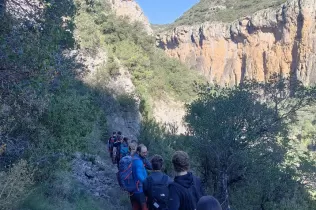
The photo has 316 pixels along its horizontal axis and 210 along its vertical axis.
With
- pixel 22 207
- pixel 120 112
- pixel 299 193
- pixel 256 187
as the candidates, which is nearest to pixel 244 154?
pixel 256 187

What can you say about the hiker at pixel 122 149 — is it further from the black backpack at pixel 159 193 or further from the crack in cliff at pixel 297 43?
the crack in cliff at pixel 297 43

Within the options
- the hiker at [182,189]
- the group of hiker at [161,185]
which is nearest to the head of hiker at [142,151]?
the group of hiker at [161,185]

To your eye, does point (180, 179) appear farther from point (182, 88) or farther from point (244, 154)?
point (182, 88)

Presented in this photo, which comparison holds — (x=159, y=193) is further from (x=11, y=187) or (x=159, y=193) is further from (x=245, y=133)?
(x=245, y=133)

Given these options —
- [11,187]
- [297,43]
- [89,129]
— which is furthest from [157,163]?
[297,43]

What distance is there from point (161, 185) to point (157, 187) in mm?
62

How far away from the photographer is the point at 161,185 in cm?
492

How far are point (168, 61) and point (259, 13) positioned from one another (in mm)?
34282

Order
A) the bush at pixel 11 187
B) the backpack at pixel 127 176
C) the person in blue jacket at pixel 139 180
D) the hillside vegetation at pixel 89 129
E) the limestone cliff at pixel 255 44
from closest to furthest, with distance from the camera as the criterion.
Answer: the bush at pixel 11 187
the hillside vegetation at pixel 89 129
the person in blue jacket at pixel 139 180
the backpack at pixel 127 176
the limestone cliff at pixel 255 44

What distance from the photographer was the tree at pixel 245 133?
11391 millimetres

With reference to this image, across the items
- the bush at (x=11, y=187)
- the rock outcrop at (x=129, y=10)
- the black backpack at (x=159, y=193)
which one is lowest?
the black backpack at (x=159, y=193)

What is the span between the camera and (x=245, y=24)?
64.7m

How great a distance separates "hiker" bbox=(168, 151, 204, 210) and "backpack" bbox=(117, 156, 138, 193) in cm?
204

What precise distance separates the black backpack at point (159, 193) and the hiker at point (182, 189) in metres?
0.99
